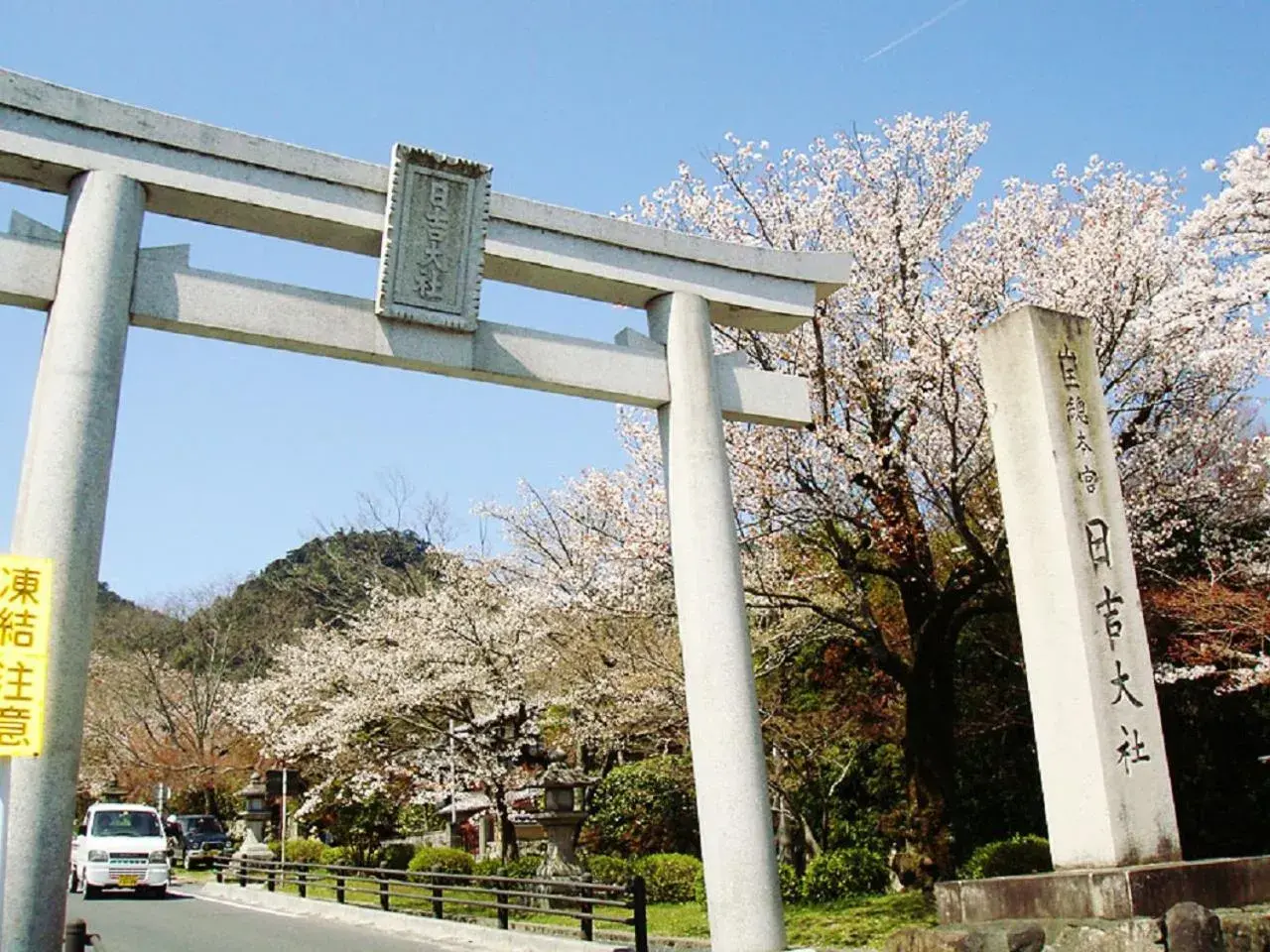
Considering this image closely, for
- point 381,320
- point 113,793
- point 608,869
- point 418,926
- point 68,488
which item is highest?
point 381,320

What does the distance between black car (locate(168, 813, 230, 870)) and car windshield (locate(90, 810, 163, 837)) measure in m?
7.59

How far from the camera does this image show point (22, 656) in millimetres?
4055

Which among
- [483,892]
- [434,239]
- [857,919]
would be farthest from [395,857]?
[434,239]

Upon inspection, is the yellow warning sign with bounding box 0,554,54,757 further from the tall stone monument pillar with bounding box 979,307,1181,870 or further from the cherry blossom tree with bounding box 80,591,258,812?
the cherry blossom tree with bounding box 80,591,258,812

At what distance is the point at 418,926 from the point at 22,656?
1182cm

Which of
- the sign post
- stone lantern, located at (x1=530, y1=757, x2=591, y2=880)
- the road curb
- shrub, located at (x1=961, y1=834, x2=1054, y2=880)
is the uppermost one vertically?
the sign post

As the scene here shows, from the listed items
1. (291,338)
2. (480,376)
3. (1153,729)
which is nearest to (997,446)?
(1153,729)

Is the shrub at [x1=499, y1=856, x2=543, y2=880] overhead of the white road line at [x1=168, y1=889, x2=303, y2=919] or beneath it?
overhead

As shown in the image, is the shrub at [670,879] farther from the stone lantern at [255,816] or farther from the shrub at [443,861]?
the stone lantern at [255,816]

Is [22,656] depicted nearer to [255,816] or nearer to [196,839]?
[255,816]

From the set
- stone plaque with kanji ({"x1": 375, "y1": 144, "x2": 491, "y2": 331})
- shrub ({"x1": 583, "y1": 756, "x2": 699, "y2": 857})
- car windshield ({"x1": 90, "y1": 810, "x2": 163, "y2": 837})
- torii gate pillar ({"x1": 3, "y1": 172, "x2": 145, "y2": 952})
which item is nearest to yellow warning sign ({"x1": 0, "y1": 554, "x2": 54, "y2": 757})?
torii gate pillar ({"x1": 3, "y1": 172, "x2": 145, "y2": 952})

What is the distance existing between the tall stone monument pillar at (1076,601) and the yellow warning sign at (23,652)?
5846 mm

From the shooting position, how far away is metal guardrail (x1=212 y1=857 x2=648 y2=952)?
37.4ft

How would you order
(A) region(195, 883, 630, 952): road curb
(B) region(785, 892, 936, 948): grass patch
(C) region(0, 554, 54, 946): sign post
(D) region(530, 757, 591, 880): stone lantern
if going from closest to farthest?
(C) region(0, 554, 54, 946): sign post < (B) region(785, 892, 936, 948): grass patch < (A) region(195, 883, 630, 952): road curb < (D) region(530, 757, 591, 880): stone lantern
